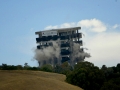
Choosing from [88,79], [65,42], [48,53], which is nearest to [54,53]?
[48,53]

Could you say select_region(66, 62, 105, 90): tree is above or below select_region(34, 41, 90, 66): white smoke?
below

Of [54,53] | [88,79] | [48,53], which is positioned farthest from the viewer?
[54,53]

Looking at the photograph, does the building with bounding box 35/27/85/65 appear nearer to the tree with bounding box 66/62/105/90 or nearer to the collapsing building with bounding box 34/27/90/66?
the collapsing building with bounding box 34/27/90/66

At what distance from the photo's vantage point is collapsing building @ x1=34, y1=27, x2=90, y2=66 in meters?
178

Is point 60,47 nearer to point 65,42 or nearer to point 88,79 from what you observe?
point 65,42

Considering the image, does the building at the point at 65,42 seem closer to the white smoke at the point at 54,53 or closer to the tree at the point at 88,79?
the white smoke at the point at 54,53

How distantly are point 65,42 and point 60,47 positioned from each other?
5207 mm

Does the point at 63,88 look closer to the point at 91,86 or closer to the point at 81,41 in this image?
the point at 91,86

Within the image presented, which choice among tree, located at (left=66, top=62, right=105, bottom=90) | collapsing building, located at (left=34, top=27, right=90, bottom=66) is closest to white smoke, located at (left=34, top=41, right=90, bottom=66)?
collapsing building, located at (left=34, top=27, right=90, bottom=66)

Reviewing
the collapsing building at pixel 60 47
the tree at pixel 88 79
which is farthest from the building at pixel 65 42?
the tree at pixel 88 79

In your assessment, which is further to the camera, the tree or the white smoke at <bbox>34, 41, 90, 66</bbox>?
the white smoke at <bbox>34, 41, 90, 66</bbox>

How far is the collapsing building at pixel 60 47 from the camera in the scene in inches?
6998

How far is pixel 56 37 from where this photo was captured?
179625 mm

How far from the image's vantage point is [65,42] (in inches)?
7210
